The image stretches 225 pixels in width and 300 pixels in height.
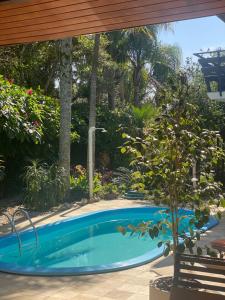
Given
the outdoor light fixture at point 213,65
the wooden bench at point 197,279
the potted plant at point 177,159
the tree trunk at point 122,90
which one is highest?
the tree trunk at point 122,90

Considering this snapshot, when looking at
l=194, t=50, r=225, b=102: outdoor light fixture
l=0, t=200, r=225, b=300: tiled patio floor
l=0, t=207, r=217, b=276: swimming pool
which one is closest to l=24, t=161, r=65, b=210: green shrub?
l=0, t=207, r=217, b=276: swimming pool

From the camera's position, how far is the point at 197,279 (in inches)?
131

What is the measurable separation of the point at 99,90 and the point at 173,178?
2126 cm

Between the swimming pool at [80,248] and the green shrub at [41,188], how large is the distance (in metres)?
1.38

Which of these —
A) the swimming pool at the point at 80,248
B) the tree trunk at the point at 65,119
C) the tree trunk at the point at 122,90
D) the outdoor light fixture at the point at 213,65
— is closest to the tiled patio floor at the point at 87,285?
the swimming pool at the point at 80,248

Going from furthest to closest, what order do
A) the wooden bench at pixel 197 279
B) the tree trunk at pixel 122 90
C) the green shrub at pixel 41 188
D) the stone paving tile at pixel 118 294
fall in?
the tree trunk at pixel 122 90, the green shrub at pixel 41 188, the stone paving tile at pixel 118 294, the wooden bench at pixel 197 279

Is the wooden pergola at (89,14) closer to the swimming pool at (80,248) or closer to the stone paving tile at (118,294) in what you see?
the stone paving tile at (118,294)

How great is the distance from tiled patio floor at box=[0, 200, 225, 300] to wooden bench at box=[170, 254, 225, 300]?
1749 mm

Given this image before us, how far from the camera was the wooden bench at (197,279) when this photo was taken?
3.20m

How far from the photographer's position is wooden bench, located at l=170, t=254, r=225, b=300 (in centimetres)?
320

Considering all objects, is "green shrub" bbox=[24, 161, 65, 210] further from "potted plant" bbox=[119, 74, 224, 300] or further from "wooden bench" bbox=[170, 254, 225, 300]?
"wooden bench" bbox=[170, 254, 225, 300]

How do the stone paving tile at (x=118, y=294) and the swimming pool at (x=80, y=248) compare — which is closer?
the stone paving tile at (x=118, y=294)

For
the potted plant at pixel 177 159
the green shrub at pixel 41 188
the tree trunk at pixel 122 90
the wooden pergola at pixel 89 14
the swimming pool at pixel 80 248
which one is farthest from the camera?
the tree trunk at pixel 122 90

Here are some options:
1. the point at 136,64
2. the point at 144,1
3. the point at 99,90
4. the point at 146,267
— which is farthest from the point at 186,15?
the point at 136,64
